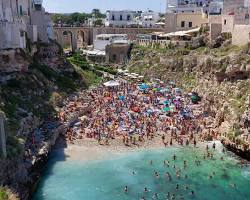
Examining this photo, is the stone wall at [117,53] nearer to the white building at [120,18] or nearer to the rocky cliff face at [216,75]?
the rocky cliff face at [216,75]

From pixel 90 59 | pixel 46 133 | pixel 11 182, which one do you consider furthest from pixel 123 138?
pixel 90 59

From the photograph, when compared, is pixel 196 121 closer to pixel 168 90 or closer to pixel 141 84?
pixel 168 90

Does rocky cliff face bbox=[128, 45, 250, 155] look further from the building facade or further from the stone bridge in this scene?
the building facade

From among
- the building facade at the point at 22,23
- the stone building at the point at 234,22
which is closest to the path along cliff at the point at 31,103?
the building facade at the point at 22,23

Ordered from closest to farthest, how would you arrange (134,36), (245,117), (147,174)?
(147,174) < (245,117) < (134,36)

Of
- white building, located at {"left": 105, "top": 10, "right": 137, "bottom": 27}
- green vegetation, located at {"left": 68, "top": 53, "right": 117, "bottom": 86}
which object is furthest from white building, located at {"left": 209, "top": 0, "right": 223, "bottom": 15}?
white building, located at {"left": 105, "top": 10, "right": 137, "bottom": 27}

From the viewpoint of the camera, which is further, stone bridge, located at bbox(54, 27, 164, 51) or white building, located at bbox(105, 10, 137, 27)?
white building, located at bbox(105, 10, 137, 27)

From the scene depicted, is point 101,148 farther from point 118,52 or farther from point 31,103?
point 118,52

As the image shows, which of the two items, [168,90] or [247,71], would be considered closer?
[247,71]
